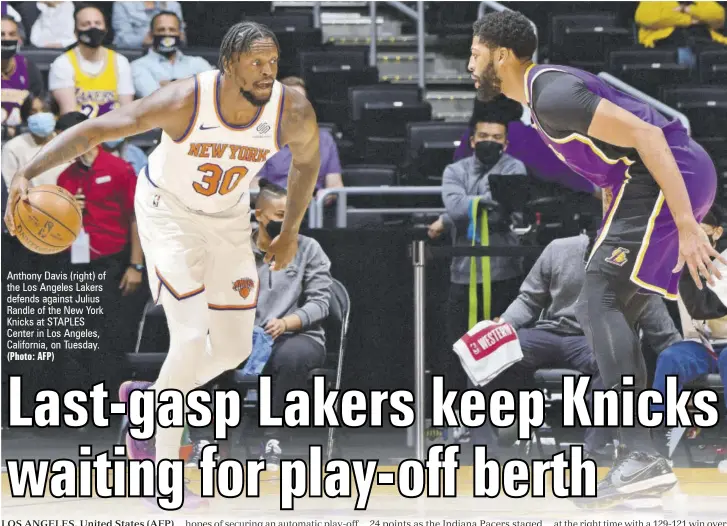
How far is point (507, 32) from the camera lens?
4512mm

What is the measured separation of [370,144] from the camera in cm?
853

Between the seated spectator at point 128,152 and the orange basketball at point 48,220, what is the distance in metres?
1.78

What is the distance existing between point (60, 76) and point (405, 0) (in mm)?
3660

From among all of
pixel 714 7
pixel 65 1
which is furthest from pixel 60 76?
pixel 714 7

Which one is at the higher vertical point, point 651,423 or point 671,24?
point 671,24

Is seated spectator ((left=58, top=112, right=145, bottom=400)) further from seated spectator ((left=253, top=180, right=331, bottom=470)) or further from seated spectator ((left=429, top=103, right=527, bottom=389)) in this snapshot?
seated spectator ((left=429, top=103, right=527, bottom=389))

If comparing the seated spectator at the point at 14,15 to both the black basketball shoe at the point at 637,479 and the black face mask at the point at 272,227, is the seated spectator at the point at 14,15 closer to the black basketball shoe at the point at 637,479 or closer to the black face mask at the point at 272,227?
the black face mask at the point at 272,227

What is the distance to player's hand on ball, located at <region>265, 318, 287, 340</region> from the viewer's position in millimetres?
5840

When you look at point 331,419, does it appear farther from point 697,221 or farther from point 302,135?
point 697,221

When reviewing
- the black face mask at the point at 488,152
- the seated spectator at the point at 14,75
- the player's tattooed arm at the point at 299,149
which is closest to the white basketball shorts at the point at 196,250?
the player's tattooed arm at the point at 299,149

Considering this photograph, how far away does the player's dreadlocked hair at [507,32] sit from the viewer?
4.52 m

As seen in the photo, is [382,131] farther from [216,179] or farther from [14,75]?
[216,179]

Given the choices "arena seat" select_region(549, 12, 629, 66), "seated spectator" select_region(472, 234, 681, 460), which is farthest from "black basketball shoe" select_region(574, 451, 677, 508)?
"arena seat" select_region(549, 12, 629, 66)

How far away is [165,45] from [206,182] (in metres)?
3.43
